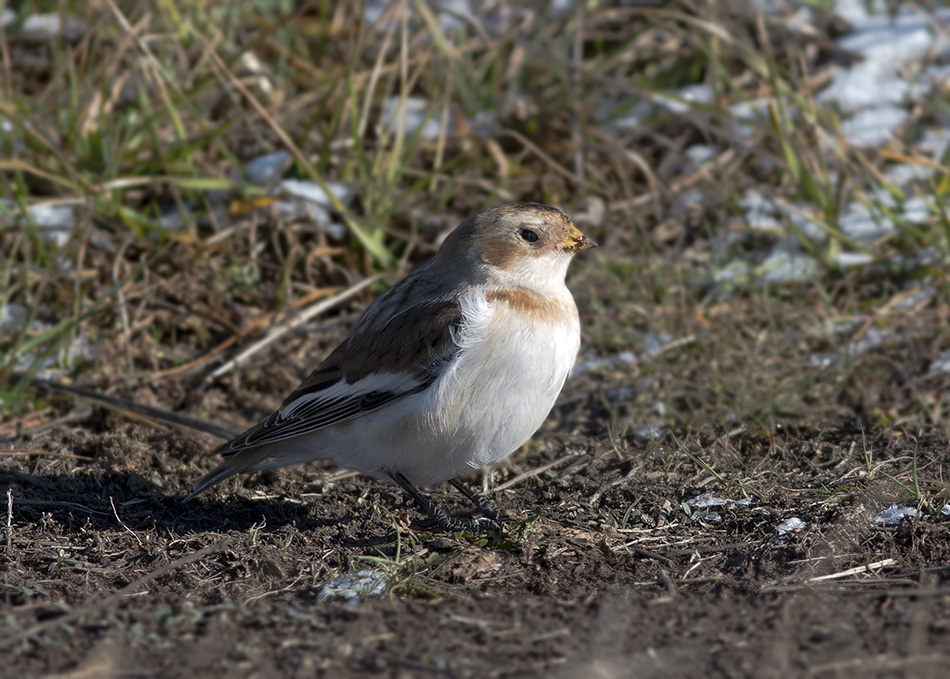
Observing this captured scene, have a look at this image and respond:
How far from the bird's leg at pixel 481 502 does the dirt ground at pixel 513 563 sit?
0.06m

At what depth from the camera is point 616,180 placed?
20.0ft

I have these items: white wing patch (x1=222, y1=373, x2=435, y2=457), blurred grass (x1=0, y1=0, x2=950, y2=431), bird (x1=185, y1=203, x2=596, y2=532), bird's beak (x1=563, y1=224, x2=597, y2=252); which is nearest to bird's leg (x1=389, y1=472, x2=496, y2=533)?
bird (x1=185, y1=203, x2=596, y2=532)

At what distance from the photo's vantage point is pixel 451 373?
133 inches

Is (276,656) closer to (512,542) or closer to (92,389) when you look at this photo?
(512,542)

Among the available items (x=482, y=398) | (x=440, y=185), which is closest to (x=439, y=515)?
(x=482, y=398)

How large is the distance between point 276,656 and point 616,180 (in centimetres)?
425

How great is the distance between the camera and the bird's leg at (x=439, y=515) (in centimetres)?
352

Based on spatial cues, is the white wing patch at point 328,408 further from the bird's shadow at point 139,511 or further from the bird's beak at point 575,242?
the bird's beak at point 575,242

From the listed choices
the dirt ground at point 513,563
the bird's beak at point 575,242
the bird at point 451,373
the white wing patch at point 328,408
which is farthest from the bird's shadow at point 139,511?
the bird's beak at point 575,242

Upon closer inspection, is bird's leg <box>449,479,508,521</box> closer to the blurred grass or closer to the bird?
the bird

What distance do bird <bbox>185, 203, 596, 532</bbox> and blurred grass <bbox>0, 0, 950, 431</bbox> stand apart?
3.69ft

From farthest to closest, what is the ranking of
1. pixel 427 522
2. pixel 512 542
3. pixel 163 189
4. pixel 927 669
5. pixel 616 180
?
pixel 616 180 < pixel 163 189 < pixel 427 522 < pixel 512 542 < pixel 927 669

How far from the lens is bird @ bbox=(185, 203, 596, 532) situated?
3350mm

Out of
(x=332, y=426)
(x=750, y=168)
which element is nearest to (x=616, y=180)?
(x=750, y=168)
